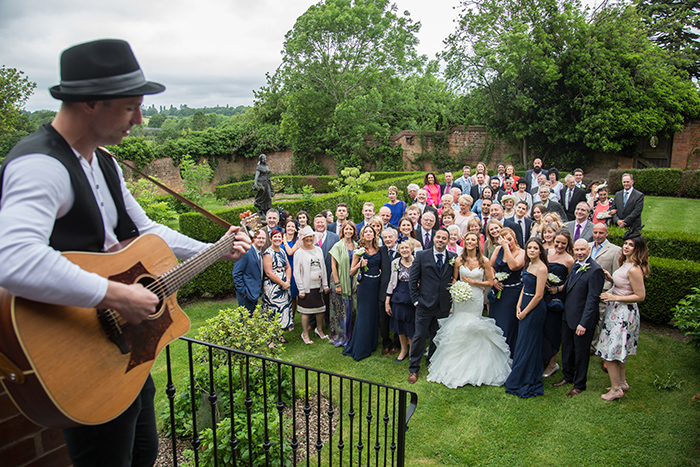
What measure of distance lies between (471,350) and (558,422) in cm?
142

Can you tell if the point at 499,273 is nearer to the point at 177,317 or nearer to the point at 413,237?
the point at 413,237

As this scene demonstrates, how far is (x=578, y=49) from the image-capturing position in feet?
Answer: 69.5

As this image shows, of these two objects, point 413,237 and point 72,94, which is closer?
point 72,94

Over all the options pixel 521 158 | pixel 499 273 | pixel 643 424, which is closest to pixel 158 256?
pixel 499 273

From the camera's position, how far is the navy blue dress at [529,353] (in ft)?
19.9

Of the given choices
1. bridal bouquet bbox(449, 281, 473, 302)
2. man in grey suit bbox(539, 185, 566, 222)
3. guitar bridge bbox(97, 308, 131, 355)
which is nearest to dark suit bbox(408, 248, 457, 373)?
bridal bouquet bbox(449, 281, 473, 302)

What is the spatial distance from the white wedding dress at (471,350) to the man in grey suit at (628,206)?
4.98m

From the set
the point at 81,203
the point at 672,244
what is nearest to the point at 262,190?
the point at 672,244

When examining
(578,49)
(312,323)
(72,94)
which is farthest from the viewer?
(578,49)

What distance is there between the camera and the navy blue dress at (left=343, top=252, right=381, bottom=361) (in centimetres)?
717

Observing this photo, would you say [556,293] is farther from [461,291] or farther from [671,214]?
[671,214]

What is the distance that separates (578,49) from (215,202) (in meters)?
20.4

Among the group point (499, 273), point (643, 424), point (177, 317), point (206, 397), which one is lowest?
point (643, 424)

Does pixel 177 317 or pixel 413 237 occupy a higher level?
pixel 177 317
